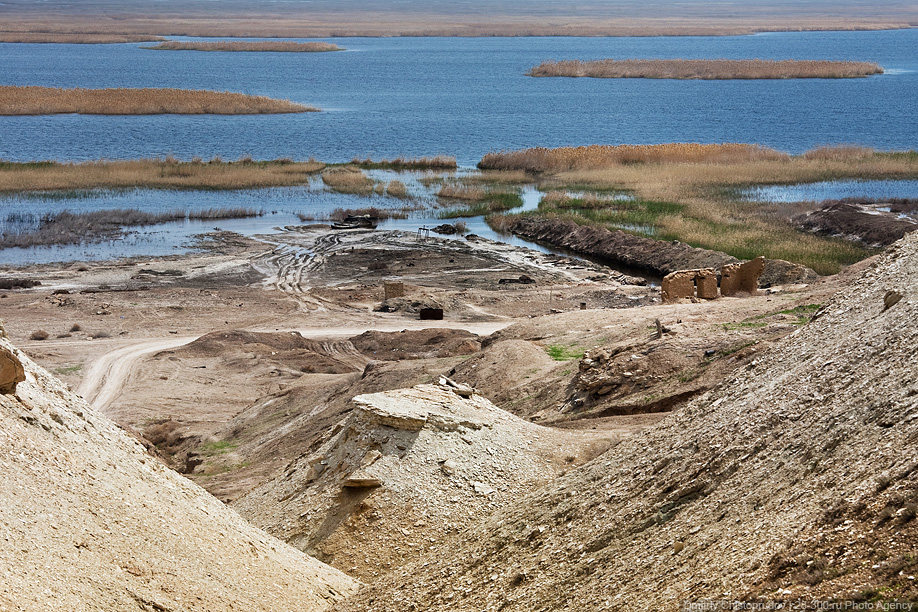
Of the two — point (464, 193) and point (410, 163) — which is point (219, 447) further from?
point (410, 163)

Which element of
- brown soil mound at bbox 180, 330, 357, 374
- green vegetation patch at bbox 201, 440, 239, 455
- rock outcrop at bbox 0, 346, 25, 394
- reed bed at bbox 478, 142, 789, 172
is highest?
rock outcrop at bbox 0, 346, 25, 394

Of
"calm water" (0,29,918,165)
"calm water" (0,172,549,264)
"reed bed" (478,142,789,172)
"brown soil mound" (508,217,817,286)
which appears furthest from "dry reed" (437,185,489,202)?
"calm water" (0,29,918,165)

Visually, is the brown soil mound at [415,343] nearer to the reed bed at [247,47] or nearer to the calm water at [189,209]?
the calm water at [189,209]

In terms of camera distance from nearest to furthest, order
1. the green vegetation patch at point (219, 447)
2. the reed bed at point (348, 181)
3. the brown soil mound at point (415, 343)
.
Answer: the green vegetation patch at point (219, 447) → the brown soil mound at point (415, 343) → the reed bed at point (348, 181)

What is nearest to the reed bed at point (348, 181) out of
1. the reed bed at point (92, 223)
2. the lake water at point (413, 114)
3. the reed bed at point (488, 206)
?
the lake water at point (413, 114)

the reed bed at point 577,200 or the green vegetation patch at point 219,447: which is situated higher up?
the reed bed at point 577,200

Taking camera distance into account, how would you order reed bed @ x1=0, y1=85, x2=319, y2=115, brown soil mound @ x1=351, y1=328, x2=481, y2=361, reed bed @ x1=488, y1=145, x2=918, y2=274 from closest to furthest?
1. brown soil mound @ x1=351, y1=328, x2=481, y2=361
2. reed bed @ x1=488, y1=145, x2=918, y2=274
3. reed bed @ x1=0, y1=85, x2=319, y2=115

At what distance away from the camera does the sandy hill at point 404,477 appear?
44.7ft

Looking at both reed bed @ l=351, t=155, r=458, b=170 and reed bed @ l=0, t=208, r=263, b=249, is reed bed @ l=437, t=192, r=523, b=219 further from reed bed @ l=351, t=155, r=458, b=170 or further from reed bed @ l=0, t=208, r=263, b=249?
reed bed @ l=351, t=155, r=458, b=170

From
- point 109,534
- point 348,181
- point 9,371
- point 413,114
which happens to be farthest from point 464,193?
point 109,534

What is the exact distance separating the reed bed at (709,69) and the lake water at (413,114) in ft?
8.72

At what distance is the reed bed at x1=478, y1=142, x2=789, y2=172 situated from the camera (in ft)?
232

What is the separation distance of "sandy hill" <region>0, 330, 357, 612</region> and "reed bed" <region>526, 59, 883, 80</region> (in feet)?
451

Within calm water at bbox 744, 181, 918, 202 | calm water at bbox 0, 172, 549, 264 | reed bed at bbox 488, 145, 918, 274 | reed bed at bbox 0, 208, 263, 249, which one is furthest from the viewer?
calm water at bbox 744, 181, 918, 202
